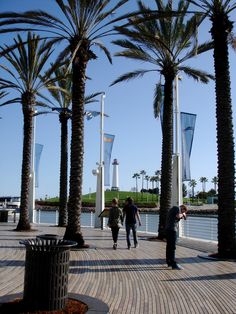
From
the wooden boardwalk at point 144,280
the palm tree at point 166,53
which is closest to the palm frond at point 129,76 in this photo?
the palm tree at point 166,53

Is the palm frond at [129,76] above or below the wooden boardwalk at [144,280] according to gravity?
above

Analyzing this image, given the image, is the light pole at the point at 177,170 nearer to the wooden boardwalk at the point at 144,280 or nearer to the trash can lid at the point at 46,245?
the wooden boardwalk at the point at 144,280

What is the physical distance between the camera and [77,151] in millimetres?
14750

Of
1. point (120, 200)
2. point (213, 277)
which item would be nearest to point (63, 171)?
point (213, 277)

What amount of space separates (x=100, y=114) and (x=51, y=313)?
1948cm

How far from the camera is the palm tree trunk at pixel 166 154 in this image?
17250 mm

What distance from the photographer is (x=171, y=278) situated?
8.69 m

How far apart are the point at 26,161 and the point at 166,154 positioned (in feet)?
24.1

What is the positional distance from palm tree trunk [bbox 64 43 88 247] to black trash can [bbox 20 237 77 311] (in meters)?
8.09

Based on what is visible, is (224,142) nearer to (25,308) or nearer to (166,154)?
(166,154)

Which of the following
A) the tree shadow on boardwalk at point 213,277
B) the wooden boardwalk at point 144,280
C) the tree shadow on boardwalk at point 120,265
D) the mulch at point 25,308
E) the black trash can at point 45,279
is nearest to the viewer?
the mulch at point 25,308

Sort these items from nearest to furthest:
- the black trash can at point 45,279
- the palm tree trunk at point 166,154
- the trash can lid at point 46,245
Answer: the black trash can at point 45,279, the trash can lid at point 46,245, the palm tree trunk at point 166,154

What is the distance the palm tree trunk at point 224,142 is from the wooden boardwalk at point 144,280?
3.29 feet

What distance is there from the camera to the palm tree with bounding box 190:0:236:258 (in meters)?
12.1
